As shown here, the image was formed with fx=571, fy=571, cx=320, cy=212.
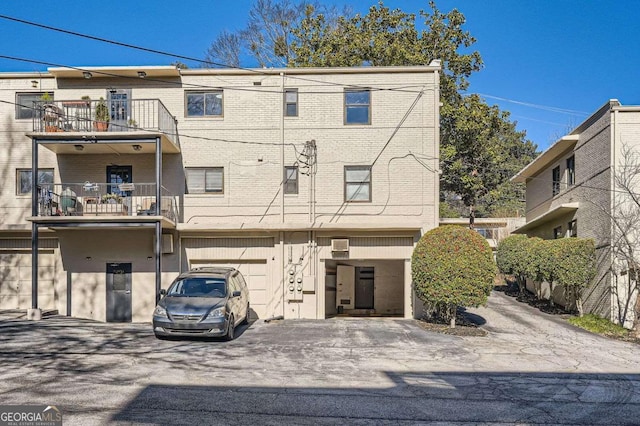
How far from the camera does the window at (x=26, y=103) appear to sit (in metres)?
18.6

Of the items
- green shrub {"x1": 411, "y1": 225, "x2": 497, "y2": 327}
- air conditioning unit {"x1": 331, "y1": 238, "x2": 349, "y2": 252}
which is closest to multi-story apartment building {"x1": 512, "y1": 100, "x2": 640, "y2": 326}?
green shrub {"x1": 411, "y1": 225, "x2": 497, "y2": 327}

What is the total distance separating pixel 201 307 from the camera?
12.8 meters

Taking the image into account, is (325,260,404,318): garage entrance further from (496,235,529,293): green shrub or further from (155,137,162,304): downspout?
(155,137,162,304): downspout

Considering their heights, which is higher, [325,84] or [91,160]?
[325,84]

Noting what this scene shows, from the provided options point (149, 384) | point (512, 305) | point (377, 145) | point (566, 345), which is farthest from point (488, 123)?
point (149, 384)

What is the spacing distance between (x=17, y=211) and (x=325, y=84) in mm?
10737

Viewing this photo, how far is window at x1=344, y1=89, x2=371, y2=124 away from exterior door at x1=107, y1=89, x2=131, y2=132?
6855 mm

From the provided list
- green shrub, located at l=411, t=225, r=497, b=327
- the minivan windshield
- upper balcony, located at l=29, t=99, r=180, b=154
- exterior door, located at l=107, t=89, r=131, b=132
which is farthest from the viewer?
exterior door, located at l=107, t=89, r=131, b=132

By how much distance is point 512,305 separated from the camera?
73.4ft

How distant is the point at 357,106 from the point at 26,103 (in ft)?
35.5

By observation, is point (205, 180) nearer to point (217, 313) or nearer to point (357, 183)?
point (357, 183)

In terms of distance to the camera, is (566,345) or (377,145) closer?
(566,345)

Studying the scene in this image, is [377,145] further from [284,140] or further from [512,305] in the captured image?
[512,305]

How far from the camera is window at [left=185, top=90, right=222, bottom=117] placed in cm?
1864
